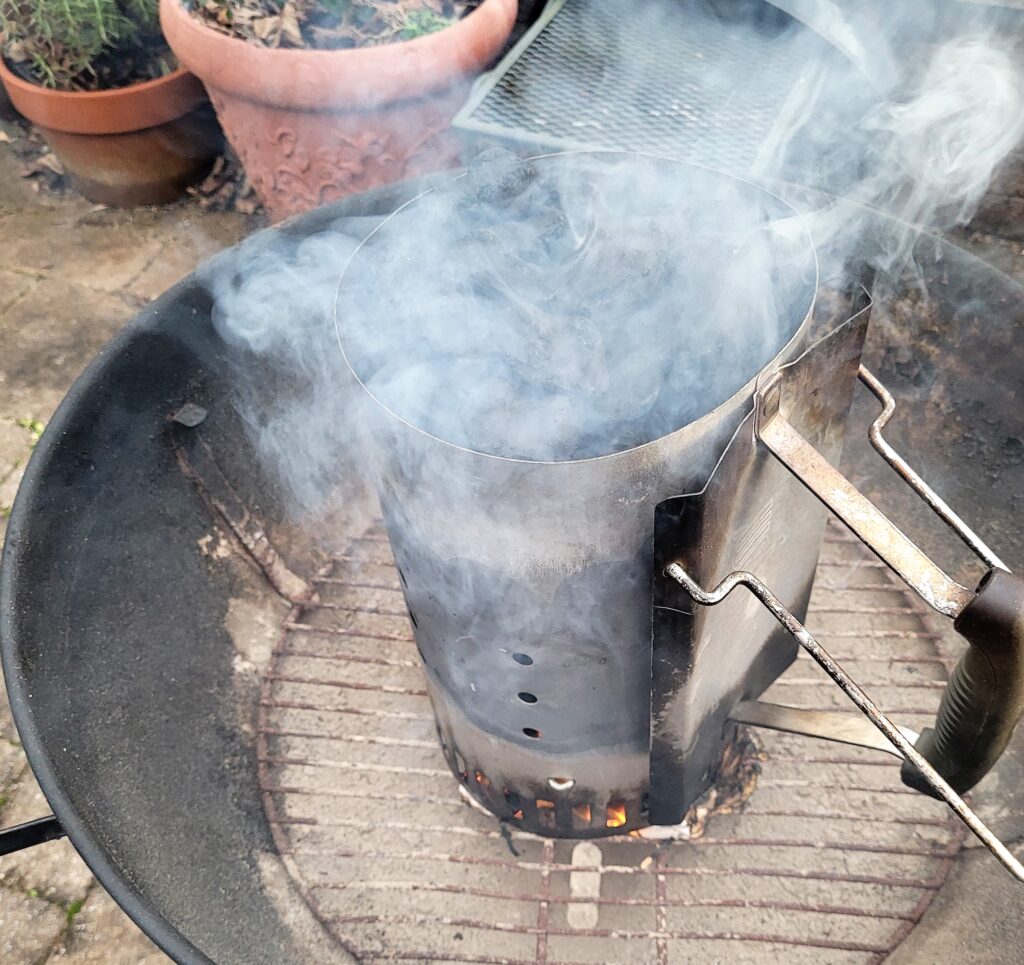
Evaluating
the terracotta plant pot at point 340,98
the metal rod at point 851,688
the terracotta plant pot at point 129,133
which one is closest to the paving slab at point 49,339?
the terracotta plant pot at point 129,133

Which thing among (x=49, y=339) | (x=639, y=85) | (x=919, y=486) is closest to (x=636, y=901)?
(x=919, y=486)

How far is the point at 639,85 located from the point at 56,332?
2.51 meters

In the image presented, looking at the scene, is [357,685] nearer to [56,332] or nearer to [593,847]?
[593,847]

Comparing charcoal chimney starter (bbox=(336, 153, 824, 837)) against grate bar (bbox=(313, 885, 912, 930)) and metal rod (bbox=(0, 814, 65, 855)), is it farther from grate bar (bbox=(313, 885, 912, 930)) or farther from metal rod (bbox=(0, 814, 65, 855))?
metal rod (bbox=(0, 814, 65, 855))

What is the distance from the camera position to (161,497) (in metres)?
2.03

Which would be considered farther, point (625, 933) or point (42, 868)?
point (42, 868)

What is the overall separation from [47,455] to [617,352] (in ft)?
3.95

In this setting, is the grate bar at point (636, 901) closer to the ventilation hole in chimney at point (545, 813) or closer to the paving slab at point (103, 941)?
the ventilation hole in chimney at point (545, 813)

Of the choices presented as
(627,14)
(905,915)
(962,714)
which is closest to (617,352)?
(962,714)

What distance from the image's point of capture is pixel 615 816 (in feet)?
6.02

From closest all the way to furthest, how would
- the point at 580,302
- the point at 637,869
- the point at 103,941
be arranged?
the point at 580,302 < the point at 637,869 < the point at 103,941

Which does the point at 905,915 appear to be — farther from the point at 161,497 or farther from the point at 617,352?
the point at 161,497

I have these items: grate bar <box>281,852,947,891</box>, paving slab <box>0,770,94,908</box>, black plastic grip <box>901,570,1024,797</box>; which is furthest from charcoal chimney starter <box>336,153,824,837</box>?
paving slab <box>0,770,94,908</box>

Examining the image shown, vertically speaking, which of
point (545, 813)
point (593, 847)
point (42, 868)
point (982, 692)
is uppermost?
point (982, 692)
